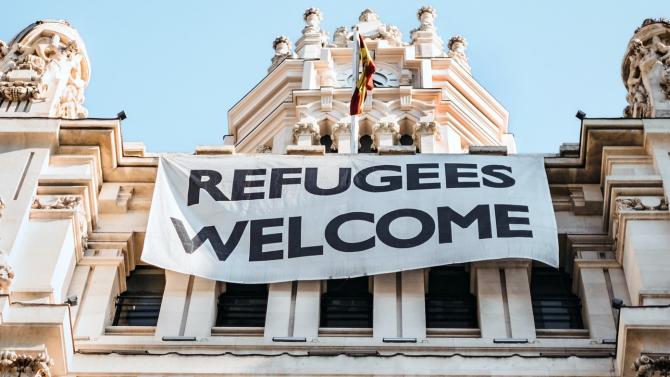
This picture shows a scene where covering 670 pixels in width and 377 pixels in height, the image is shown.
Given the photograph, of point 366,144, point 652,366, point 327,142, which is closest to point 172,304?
point 652,366

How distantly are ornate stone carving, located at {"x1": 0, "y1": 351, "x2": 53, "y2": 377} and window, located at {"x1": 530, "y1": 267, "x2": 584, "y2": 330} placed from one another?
1045cm

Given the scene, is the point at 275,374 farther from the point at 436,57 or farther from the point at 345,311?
the point at 436,57

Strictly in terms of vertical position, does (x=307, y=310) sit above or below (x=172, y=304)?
below

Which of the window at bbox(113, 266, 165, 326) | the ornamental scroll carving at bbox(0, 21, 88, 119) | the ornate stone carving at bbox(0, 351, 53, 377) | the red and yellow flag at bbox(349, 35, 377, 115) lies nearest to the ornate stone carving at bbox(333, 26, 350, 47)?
the red and yellow flag at bbox(349, 35, 377, 115)

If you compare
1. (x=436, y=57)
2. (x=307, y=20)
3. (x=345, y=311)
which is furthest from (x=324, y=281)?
(x=307, y=20)

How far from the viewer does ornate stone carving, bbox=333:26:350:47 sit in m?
54.1

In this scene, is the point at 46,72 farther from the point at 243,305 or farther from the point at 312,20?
the point at 312,20

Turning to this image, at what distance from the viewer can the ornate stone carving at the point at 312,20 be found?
5596 centimetres

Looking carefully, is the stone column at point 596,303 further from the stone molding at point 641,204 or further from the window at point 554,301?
the stone molding at point 641,204

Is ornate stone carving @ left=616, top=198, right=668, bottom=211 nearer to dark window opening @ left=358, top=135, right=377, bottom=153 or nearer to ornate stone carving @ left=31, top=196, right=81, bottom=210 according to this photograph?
ornate stone carving @ left=31, top=196, right=81, bottom=210

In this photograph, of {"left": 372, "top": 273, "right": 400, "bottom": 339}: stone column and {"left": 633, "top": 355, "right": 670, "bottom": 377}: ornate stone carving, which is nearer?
{"left": 633, "top": 355, "right": 670, "bottom": 377}: ornate stone carving

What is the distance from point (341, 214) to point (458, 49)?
68.7 ft

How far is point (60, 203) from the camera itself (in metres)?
34.9

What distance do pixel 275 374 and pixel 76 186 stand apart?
26.4 ft
